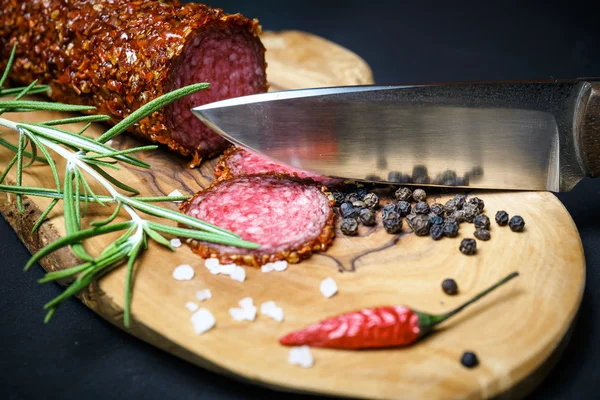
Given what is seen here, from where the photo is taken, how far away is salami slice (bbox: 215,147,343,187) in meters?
2.90

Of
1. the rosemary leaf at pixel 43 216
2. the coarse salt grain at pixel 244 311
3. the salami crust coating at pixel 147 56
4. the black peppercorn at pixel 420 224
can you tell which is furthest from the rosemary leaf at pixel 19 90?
the black peppercorn at pixel 420 224

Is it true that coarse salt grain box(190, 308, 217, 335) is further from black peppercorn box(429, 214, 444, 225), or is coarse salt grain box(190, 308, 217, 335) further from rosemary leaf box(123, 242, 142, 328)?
black peppercorn box(429, 214, 444, 225)

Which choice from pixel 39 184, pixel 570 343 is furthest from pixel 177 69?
pixel 570 343

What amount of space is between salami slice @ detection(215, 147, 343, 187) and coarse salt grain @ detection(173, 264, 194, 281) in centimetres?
65

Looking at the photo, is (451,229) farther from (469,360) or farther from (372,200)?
(469,360)

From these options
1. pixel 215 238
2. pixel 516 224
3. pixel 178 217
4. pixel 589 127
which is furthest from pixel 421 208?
pixel 178 217

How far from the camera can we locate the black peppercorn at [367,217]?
2570mm

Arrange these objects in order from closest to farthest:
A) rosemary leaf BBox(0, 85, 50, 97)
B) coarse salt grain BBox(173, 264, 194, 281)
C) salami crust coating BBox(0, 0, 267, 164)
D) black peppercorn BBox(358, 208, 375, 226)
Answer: coarse salt grain BBox(173, 264, 194, 281), black peppercorn BBox(358, 208, 375, 226), salami crust coating BBox(0, 0, 267, 164), rosemary leaf BBox(0, 85, 50, 97)

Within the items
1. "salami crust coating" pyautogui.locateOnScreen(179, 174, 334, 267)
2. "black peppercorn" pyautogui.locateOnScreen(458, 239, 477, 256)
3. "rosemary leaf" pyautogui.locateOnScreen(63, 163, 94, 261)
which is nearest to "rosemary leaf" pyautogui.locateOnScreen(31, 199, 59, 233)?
"rosemary leaf" pyautogui.locateOnScreen(63, 163, 94, 261)

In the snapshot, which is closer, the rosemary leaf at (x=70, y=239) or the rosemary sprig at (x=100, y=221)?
the rosemary leaf at (x=70, y=239)

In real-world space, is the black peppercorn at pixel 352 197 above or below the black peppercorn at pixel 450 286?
above

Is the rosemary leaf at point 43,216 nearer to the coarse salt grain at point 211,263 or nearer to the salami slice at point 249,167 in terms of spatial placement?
the coarse salt grain at point 211,263

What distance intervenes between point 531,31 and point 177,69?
9.70ft

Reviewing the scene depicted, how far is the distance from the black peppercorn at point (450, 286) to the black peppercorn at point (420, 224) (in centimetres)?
31
